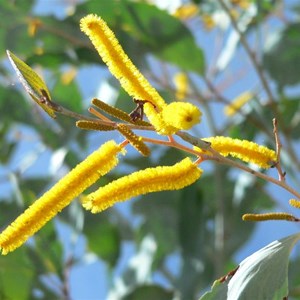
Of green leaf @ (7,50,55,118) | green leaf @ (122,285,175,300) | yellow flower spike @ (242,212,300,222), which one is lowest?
green leaf @ (122,285,175,300)

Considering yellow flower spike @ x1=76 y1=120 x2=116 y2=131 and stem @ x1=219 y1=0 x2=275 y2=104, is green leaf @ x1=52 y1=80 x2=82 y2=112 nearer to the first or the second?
stem @ x1=219 y1=0 x2=275 y2=104

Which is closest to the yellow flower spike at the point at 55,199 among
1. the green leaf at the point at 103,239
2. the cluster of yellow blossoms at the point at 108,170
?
the cluster of yellow blossoms at the point at 108,170

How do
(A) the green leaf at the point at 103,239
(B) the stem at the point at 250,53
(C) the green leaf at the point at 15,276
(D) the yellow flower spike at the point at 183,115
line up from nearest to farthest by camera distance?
(D) the yellow flower spike at the point at 183,115
(C) the green leaf at the point at 15,276
(B) the stem at the point at 250,53
(A) the green leaf at the point at 103,239

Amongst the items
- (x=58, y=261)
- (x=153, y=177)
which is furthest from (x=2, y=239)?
(x=58, y=261)

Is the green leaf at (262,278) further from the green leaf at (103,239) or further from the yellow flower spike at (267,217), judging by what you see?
the green leaf at (103,239)

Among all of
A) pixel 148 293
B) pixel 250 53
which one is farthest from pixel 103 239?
pixel 250 53

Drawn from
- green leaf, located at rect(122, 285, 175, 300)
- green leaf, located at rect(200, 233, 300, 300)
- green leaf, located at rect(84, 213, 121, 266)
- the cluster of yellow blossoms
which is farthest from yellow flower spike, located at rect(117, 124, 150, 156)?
green leaf, located at rect(84, 213, 121, 266)

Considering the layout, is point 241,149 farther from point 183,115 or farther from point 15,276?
point 15,276

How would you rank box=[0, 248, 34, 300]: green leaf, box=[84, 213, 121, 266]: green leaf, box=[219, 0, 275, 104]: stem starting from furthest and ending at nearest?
box=[84, 213, 121, 266]: green leaf, box=[219, 0, 275, 104]: stem, box=[0, 248, 34, 300]: green leaf

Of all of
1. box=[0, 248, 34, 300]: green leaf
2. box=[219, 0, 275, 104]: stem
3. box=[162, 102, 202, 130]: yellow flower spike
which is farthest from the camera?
box=[219, 0, 275, 104]: stem
